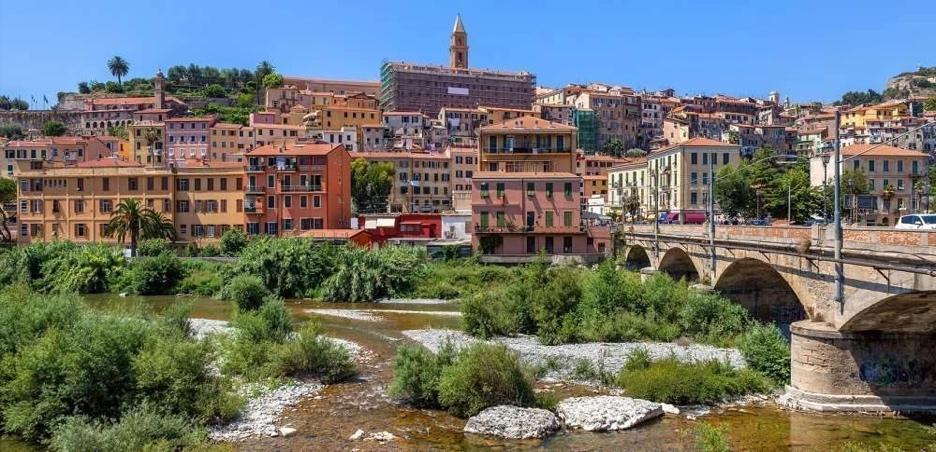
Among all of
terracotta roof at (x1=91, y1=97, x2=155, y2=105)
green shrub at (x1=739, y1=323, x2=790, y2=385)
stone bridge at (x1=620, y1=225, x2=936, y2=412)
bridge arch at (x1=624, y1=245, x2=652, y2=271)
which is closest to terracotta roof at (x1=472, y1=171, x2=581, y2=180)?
bridge arch at (x1=624, y1=245, x2=652, y2=271)

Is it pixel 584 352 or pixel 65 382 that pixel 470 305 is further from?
pixel 65 382

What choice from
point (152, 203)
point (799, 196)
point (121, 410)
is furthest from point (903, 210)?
point (152, 203)

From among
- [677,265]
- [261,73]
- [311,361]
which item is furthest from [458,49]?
[311,361]

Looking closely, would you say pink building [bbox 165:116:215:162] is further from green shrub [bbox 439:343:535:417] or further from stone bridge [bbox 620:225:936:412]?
stone bridge [bbox 620:225:936:412]

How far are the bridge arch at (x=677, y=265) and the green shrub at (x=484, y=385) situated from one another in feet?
86.3

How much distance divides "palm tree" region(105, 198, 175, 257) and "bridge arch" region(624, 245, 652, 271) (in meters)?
45.1

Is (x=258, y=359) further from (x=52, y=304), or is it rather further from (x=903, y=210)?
(x=903, y=210)

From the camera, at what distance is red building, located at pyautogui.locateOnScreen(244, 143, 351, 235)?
73562 millimetres

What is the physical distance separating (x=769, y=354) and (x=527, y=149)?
5008 centimetres

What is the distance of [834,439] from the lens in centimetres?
1969

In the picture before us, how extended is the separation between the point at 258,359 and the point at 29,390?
27.7ft

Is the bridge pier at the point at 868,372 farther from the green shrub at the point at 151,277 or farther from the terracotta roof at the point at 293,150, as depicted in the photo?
the terracotta roof at the point at 293,150

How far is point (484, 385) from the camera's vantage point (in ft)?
71.3

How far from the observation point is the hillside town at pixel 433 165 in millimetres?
65188
